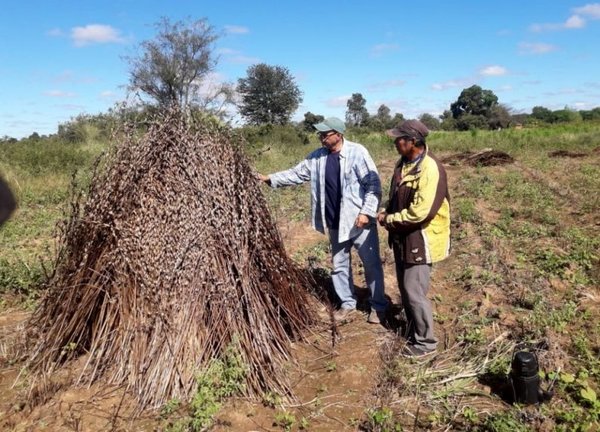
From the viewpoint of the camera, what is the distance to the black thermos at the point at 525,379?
9.69 ft

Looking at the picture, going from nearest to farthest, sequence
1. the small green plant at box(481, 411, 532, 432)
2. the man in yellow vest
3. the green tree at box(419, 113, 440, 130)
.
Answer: the small green plant at box(481, 411, 532, 432) → the man in yellow vest → the green tree at box(419, 113, 440, 130)

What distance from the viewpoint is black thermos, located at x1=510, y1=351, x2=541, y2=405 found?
295 centimetres

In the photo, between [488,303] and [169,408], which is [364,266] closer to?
[488,303]

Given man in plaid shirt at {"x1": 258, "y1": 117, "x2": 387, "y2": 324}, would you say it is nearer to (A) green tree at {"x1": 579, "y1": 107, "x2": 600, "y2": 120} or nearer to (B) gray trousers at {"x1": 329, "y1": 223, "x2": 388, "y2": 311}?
(B) gray trousers at {"x1": 329, "y1": 223, "x2": 388, "y2": 311}

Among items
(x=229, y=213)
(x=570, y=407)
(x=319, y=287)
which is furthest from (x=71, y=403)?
(x=570, y=407)

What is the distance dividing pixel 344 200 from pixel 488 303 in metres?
1.67

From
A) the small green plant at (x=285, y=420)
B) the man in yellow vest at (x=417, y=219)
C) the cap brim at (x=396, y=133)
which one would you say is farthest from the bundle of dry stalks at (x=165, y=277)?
the cap brim at (x=396, y=133)

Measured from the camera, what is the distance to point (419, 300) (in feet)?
11.8

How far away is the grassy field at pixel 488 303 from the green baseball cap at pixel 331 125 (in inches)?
22.9

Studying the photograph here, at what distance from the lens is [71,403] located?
3.05m

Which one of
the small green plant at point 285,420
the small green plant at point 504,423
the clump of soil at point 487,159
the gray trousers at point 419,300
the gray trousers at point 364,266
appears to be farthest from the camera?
the clump of soil at point 487,159

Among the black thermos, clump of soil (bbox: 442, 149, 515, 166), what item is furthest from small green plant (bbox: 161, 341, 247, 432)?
clump of soil (bbox: 442, 149, 515, 166)

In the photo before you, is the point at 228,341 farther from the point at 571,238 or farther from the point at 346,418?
the point at 571,238

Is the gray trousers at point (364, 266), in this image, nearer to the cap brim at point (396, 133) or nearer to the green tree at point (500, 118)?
the cap brim at point (396, 133)
